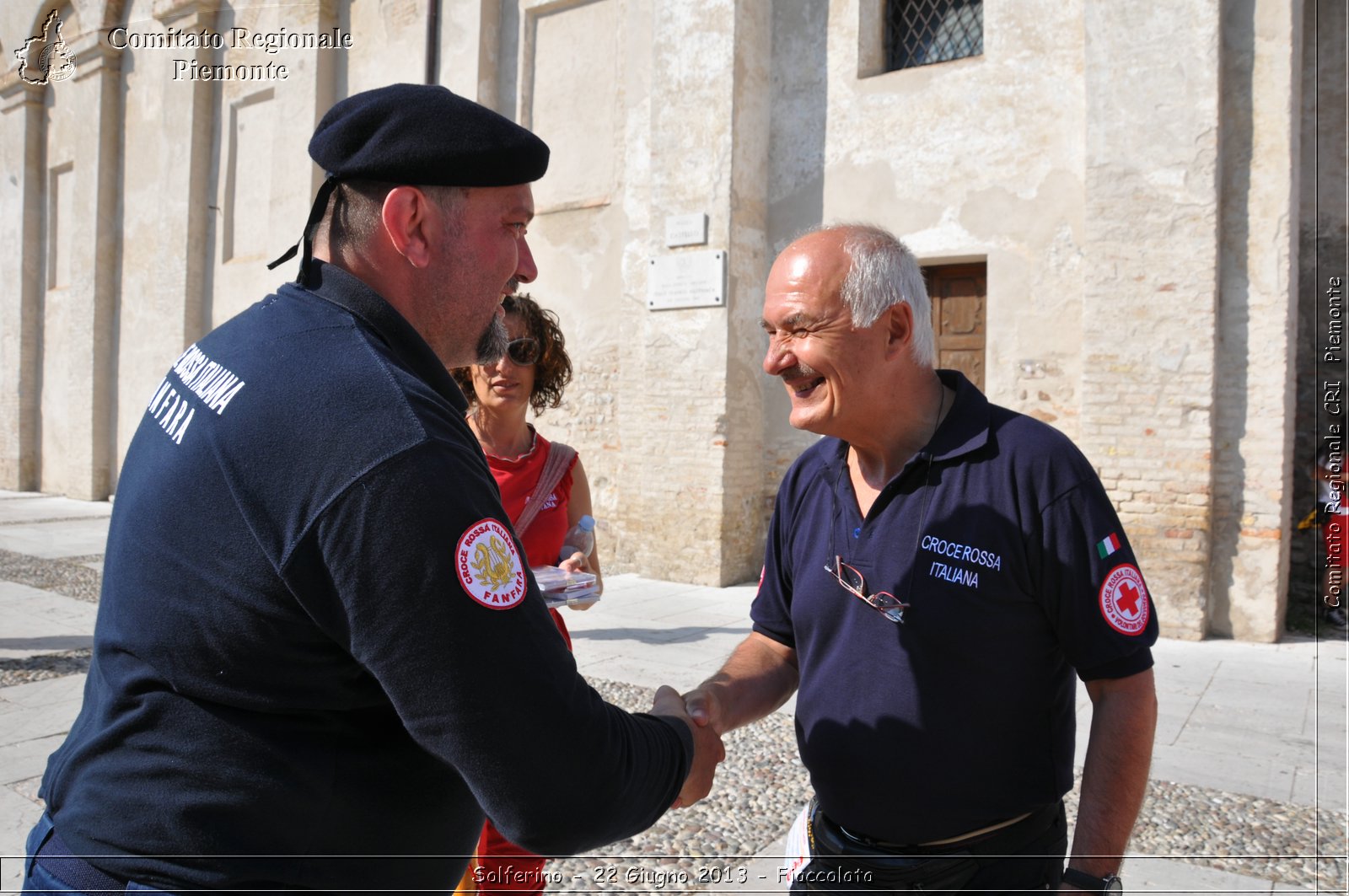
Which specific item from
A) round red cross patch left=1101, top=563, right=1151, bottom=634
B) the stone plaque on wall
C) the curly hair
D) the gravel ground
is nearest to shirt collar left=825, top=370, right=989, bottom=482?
round red cross patch left=1101, top=563, right=1151, bottom=634

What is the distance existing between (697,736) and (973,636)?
524 mm

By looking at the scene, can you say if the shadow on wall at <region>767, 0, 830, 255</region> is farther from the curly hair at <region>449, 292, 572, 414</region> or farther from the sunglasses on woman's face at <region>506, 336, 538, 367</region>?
the sunglasses on woman's face at <region>506, 336, 538, 367</region>

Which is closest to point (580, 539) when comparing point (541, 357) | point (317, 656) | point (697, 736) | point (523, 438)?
point (523, 438)

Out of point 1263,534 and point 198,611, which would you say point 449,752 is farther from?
point 1263,534

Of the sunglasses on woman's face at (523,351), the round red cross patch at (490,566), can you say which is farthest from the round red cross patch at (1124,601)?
the sunglasses on woman's face at (523,351)

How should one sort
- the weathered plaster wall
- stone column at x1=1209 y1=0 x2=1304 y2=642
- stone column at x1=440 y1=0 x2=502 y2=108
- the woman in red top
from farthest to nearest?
stone column at x1=440 y1=0 x2=502 y2=108 < the weathered plaster wall < stone column at x1=1209 y1=0 x2=1304 y2=642 < the woman in red top

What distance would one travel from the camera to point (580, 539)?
3.23m

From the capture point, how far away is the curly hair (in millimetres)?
3227

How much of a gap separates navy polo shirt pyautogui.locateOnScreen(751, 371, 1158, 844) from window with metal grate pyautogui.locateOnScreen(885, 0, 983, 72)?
24.9ft

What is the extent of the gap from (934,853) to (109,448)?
1807 centimetres

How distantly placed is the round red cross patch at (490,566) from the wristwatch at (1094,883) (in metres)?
1.12

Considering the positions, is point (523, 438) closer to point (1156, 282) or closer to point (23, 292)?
point (1156, 282)

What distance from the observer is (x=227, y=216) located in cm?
1497

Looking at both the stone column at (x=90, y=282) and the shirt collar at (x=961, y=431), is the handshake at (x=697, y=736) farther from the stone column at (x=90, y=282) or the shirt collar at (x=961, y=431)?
the stone column at (x=90, y=282)
